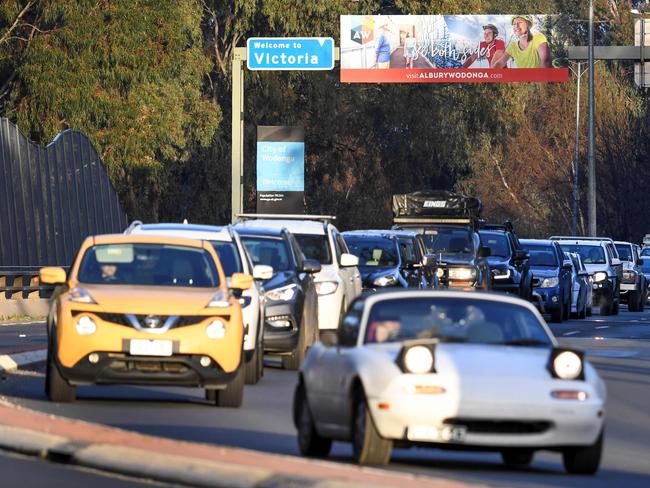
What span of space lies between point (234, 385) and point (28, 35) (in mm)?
39405

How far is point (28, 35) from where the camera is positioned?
55594mm

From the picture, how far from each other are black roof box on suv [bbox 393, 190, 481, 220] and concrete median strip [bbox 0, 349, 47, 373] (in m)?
21.6

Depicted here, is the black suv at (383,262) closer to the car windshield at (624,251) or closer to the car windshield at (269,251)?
the car windshield at (269,251)

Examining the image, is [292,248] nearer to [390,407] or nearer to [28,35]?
[390,407]

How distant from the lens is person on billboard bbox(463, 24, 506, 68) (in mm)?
56250

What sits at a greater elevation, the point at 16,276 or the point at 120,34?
the point at 120,34

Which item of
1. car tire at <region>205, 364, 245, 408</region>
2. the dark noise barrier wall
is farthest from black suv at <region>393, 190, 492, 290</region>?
car tire at <region>205, 364, 245, 408</region>

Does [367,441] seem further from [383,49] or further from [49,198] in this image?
[383,49]

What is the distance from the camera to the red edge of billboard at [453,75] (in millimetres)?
54841

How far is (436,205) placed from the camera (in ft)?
148

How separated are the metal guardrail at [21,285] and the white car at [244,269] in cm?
2039

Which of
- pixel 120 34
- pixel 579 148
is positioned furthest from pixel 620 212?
pixel 120 34

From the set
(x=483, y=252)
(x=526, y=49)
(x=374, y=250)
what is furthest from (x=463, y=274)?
→ (x=526, y=49)

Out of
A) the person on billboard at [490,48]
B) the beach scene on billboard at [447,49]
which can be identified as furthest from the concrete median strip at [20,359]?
the person on billboard at [490,48]
